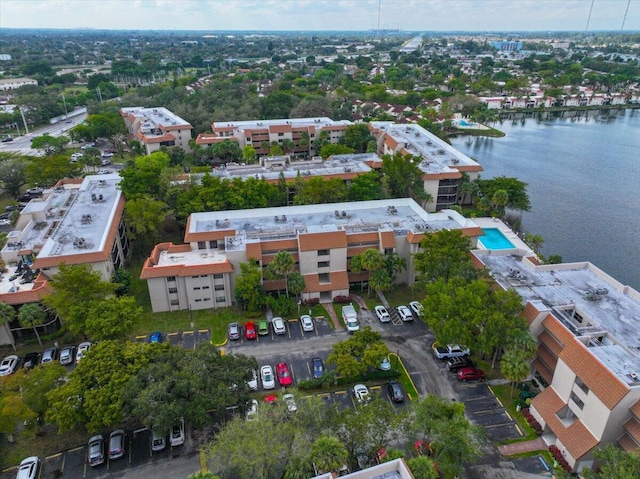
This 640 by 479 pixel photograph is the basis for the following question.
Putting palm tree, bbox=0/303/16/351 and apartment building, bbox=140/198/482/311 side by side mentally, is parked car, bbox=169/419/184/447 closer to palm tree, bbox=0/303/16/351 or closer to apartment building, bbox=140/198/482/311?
apartment building, bbox=140/198/482/311

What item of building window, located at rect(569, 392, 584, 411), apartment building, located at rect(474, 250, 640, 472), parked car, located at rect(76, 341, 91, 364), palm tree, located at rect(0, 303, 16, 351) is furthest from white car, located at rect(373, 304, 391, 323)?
palm tree, located at rect(0, 303, 16, 351)

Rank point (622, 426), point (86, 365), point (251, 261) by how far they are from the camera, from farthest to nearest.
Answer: point (251, 261)
point (86, 365)
point (622, 426)

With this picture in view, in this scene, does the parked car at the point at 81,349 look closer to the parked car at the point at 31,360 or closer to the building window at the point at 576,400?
the parked car at the point at 31,360

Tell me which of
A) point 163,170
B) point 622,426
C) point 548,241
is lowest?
point 548,241

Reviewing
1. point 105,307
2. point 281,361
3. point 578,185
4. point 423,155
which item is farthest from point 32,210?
point 578,185

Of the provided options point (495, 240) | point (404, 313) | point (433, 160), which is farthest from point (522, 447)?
point (433, 160)

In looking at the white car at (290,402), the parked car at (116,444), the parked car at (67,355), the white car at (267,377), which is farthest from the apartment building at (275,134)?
the white car at (290,402)

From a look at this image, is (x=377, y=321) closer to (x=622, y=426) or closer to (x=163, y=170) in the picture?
(x=622, y=426)

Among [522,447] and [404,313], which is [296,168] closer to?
[404,313]
